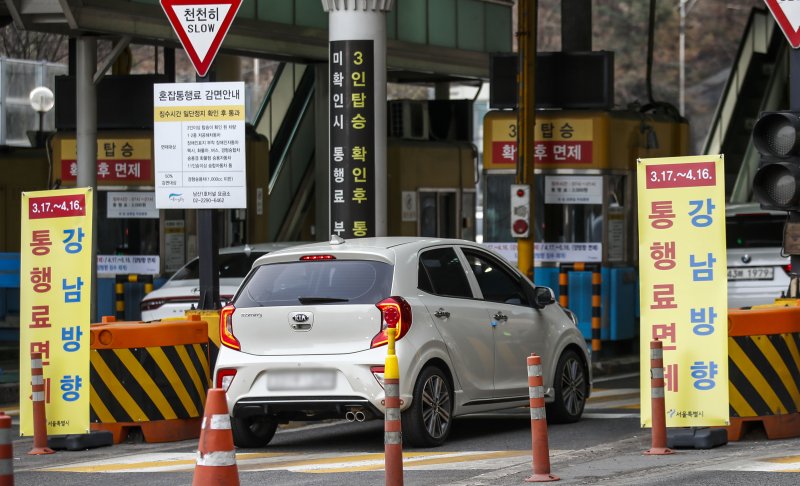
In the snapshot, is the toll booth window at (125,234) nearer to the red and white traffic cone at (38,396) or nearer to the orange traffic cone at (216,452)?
the red and white traffic cone at (38,396)

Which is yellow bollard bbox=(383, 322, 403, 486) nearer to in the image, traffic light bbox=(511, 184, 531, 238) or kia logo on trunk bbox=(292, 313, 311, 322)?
kia logo on trunk bbox=(292, 313, 311, 322)

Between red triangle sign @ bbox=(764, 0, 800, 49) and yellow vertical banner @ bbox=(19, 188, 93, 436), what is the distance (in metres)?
5.30

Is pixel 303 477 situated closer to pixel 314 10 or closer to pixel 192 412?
pixel 192 412

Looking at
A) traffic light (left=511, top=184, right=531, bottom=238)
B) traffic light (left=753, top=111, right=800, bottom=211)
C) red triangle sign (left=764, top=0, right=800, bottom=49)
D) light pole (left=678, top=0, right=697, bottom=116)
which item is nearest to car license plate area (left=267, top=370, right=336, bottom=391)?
traffic light (left=753, top=111, right=800, bottom=211)

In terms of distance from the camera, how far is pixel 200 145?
14.0 m

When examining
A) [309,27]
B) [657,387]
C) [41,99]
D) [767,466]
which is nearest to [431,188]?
[309,27]

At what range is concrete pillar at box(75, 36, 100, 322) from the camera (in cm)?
2153

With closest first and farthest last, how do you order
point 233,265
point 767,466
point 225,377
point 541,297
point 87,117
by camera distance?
point 767,466 → point 225,377 → point 541,297 → point 233,265 → point 87,117

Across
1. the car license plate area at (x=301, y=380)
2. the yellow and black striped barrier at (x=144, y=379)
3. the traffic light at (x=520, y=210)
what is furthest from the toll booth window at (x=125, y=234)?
the car license plate area at (x=301, y=380)

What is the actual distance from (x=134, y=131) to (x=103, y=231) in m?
1.40

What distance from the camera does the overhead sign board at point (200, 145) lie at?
1386 centimetres

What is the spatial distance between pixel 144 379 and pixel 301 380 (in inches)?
68.5

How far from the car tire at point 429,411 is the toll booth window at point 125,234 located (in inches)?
436

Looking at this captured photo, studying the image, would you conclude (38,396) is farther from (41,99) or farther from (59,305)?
(41,99)
